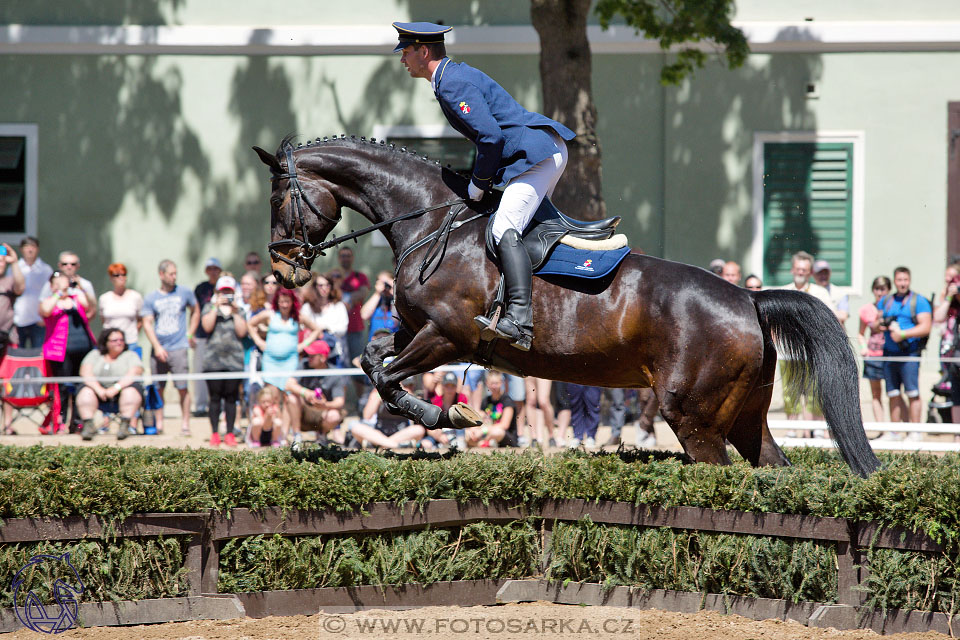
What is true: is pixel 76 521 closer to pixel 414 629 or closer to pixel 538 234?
pixel 414 629

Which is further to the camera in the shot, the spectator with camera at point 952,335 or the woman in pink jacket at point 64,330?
the woman in pink jacket at point 64,330

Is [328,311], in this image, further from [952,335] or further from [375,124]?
[952,335]

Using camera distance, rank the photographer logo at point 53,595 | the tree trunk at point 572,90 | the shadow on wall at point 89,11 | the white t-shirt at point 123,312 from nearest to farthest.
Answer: the photographer logo at point 53,595
the white t-shirt at point 123,312
the tree trunk at point 572,90
the shadow on wall at point 89,11

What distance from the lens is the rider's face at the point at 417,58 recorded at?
226 inches

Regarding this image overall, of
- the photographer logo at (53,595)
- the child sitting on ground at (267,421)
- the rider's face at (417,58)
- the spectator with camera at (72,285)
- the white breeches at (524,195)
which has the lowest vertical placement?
the photographer logo at (53,595)

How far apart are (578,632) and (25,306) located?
9.43 m

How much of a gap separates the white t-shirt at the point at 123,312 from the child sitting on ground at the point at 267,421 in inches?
87.0

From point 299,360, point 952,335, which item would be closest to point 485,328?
point 299,360

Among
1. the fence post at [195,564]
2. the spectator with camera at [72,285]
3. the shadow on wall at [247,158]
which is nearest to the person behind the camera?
the fence post at [195,564]

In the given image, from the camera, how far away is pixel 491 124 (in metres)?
5.52

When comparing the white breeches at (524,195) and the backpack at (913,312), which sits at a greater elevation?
the white breeches at (524,195)

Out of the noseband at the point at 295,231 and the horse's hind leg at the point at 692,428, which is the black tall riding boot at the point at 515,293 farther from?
the noseband at the point at 295,231

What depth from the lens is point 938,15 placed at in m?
14.4

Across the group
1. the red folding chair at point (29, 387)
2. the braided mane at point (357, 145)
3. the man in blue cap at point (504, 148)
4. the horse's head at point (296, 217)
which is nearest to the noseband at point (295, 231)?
the horse's head at point (296, 217)
